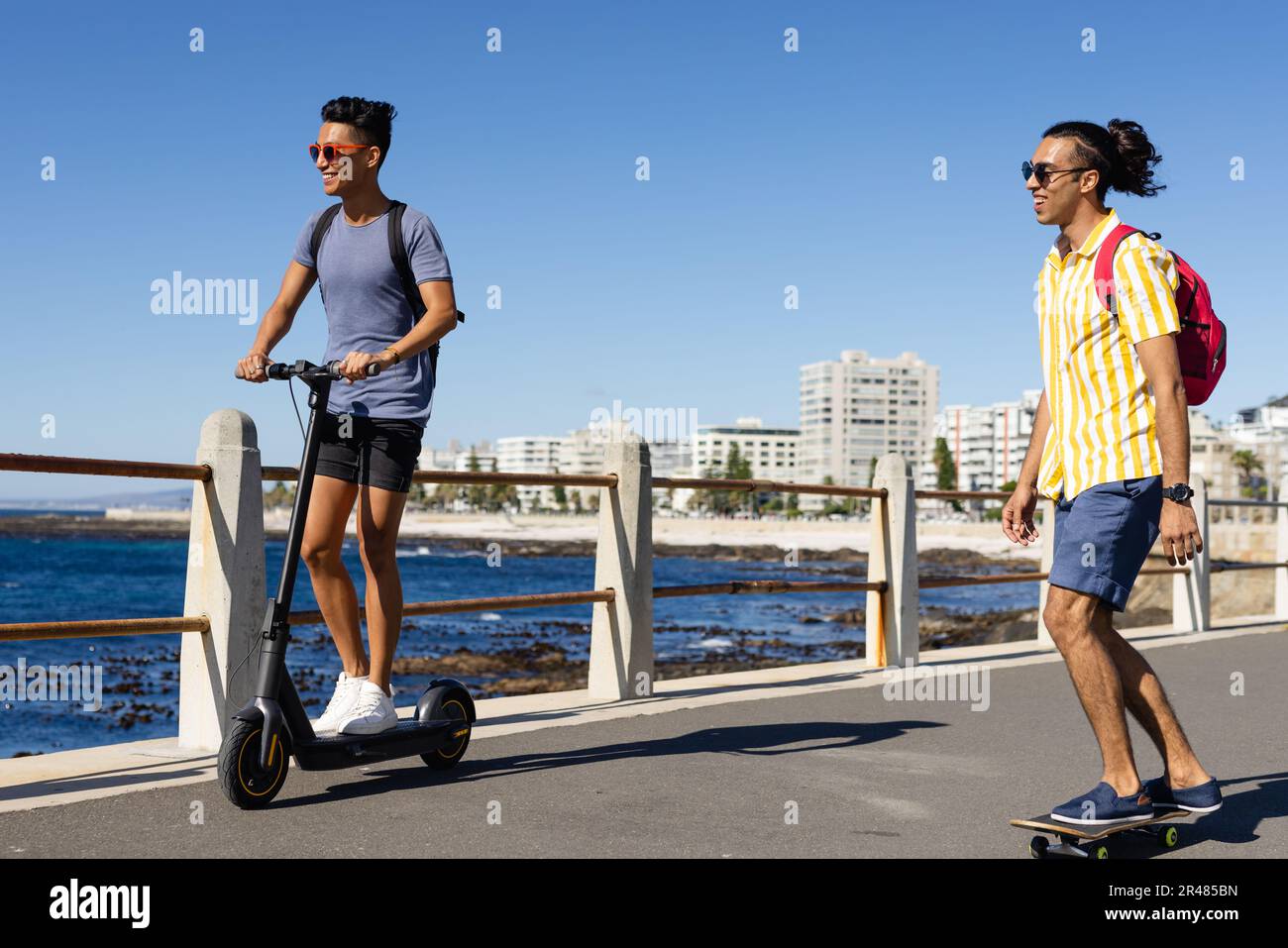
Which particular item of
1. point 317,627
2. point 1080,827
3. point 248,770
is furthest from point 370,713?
point 317,627

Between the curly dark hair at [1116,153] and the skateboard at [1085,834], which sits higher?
the curly dark hair at [1116,153]

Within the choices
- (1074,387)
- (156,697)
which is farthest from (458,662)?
(1074,387)

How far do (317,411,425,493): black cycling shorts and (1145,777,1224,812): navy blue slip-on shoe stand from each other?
8.40 feet

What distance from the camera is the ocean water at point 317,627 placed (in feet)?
74.5

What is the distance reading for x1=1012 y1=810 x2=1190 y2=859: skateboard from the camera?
3539 mm

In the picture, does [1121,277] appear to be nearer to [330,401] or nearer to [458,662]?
[330,401]

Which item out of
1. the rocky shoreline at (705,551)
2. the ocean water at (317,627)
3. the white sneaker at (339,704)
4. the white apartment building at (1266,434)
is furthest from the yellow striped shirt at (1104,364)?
the white apartment building at (1266,434)

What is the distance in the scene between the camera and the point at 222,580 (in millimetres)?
5078

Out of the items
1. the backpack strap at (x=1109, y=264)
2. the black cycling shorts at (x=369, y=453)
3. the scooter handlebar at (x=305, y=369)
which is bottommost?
the black cycling shorts at (x=369, y=453)

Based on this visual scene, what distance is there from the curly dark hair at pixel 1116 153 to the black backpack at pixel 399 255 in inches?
80.3

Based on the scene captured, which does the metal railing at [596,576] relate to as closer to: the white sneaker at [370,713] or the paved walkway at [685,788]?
the paved walkway at [685,788]

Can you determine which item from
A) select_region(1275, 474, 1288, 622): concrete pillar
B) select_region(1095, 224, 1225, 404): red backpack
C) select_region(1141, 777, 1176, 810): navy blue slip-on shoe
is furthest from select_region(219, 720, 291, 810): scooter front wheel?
select_region(1275, 474, 1288, 622): concrete pillar

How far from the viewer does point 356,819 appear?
3.93 metres
